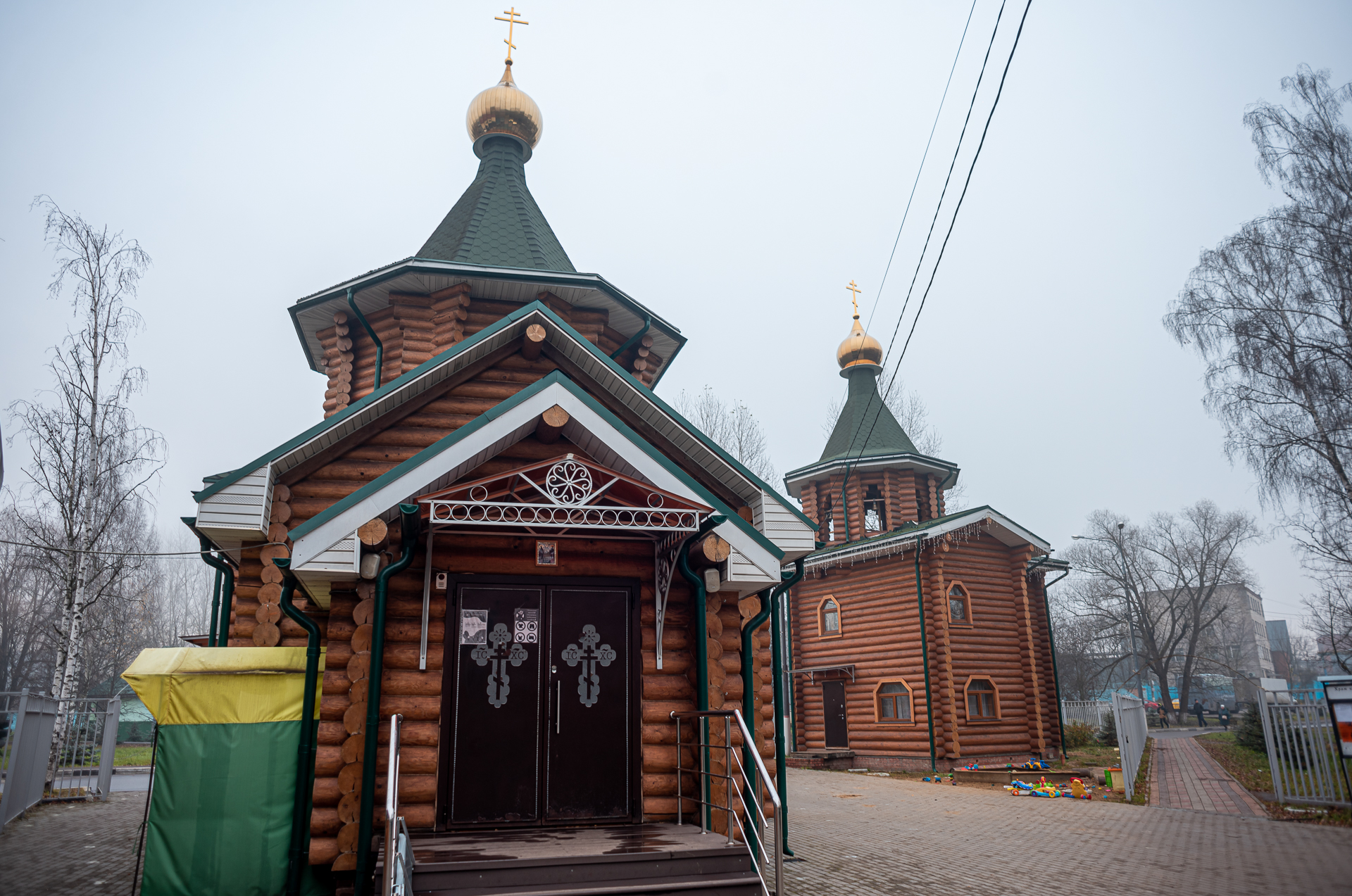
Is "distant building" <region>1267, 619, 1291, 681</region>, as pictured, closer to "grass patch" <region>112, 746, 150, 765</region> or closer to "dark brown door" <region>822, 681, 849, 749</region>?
"dark brown door" <region>822, 681, 849, 749</region>

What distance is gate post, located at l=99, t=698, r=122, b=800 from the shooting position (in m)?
14.1

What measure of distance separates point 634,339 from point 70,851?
28.4 feet

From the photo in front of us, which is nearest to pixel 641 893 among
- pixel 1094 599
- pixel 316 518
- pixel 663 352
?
pixel 316 518

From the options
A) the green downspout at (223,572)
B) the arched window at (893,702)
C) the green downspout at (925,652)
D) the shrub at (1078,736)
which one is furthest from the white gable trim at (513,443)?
the shrub at (1078,736)

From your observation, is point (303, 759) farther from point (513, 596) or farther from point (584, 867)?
point (584, 867)

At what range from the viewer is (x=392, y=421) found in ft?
27.1

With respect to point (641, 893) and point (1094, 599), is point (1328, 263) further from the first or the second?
point (1094, 599)

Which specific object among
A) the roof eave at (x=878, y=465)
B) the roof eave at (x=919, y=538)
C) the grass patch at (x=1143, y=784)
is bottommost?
the grass patch at (x=1143, y=784)

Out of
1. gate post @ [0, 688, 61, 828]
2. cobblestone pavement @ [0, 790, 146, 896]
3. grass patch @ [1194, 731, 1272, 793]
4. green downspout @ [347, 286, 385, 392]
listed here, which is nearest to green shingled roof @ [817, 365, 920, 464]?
grass patch @ [1194, 731, 1272, 793]

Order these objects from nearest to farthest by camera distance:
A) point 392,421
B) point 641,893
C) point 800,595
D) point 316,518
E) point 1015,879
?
point 641,893 → point 316,518 → point 1015,879 → point 392,421 → point 800,595

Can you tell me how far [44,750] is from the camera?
1301 centimetres

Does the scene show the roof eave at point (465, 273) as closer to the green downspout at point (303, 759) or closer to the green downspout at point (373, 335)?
the green downspout at point (373, 335)

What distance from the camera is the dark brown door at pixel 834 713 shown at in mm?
21016

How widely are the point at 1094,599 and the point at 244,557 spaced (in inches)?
1765
